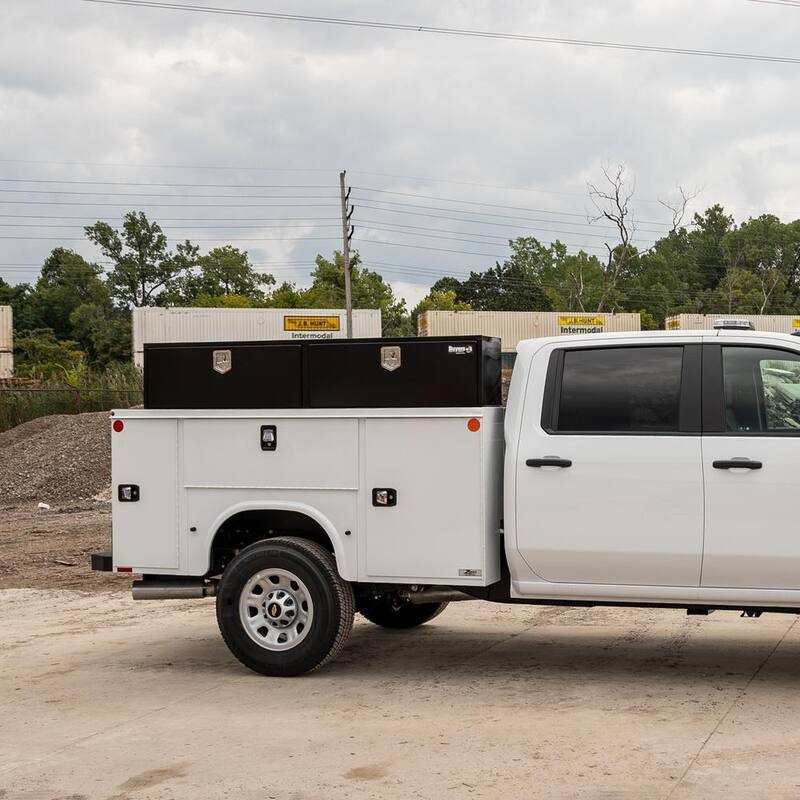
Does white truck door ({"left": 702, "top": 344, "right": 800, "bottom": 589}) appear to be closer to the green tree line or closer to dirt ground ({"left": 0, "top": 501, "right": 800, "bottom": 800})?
dirt ground ({"left": 0, "top": 501, "right": 800, "bottom": 800})

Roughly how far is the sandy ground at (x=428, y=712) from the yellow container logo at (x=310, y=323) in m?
54.4

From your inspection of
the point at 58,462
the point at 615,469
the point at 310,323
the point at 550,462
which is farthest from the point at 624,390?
the point at 310,323

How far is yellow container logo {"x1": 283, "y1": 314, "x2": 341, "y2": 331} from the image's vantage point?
64.3 m

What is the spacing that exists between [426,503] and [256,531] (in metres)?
1.37

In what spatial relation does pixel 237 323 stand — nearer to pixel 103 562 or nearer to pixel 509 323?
pixel 509 323

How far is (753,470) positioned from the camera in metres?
Result: 7.02

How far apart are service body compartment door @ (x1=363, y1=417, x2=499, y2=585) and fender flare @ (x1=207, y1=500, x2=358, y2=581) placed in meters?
0.15

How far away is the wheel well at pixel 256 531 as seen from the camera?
8.13m

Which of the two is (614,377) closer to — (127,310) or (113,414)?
(113,414)

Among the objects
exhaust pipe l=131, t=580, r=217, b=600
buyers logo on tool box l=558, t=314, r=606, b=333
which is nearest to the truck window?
exhaust pipe l=131, t=580, r=217, b=600

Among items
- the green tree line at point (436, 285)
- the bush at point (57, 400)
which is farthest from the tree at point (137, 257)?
the bush at point (57, 400)

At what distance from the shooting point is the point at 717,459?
278 inches

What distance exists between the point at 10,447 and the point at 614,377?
23.7m

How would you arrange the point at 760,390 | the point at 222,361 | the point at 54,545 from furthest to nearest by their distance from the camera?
the point at 54,545 < the point at 222,361 < the point at 760,390
